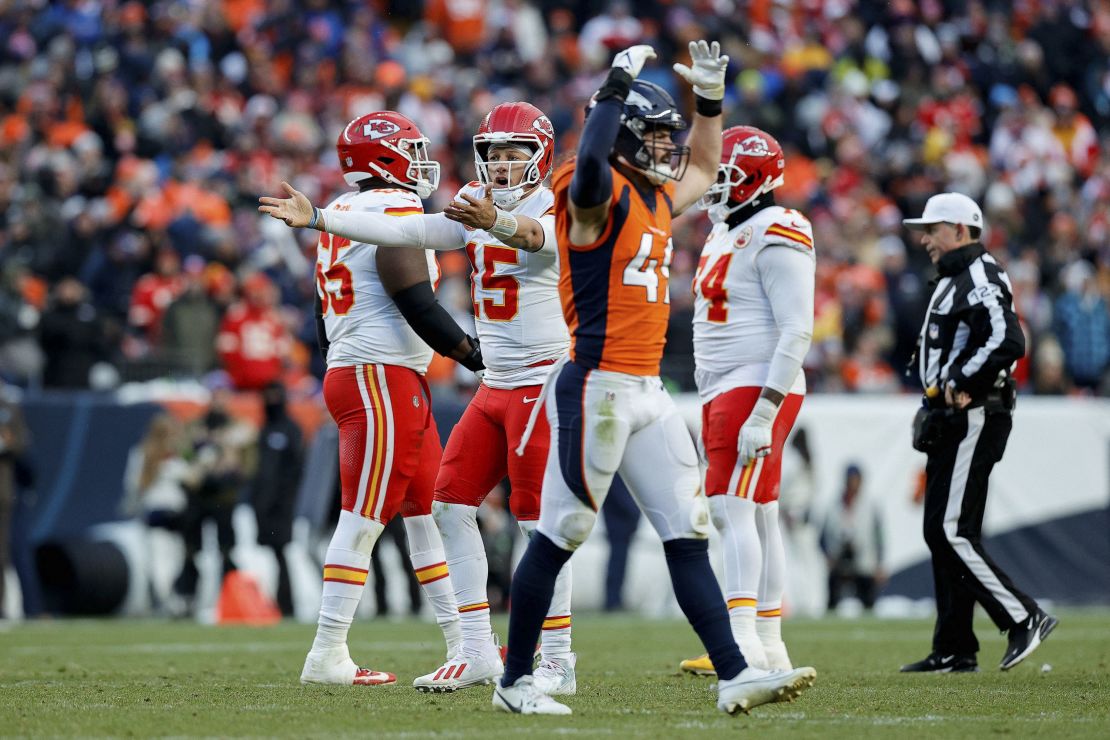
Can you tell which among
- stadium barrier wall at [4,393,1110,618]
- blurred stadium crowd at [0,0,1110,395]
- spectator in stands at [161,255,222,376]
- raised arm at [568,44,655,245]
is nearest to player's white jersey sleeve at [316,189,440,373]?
raised arm at [568,44,655,245]

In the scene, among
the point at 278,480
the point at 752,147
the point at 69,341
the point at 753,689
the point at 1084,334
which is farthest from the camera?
the point at 1084,334

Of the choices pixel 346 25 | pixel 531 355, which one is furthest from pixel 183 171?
pixel 531 355

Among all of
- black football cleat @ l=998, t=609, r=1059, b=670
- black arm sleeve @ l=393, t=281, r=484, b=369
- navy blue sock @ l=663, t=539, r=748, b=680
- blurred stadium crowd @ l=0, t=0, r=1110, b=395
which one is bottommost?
black football cleat @ l=998, t=609, r=1059, b=670

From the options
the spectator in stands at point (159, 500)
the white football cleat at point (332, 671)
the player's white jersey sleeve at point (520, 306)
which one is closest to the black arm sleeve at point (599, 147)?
the player's white jersey sleeve at point (520, 306)

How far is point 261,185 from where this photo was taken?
1867cm

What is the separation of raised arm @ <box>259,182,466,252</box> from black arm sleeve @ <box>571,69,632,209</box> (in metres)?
0.96

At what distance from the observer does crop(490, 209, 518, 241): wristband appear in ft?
20.8

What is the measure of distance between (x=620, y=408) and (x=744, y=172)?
2.14 m

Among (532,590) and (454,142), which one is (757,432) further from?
(454,142)

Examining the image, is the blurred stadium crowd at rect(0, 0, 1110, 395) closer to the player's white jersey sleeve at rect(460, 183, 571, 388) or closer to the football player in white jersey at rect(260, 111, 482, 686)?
the football player in white jersey at rect(260, 111, 482, 686)

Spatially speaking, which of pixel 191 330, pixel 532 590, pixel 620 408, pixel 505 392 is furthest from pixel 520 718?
pixel 191 330

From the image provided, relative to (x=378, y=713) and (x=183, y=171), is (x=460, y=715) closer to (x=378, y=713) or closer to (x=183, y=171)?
(x=378, y=713)

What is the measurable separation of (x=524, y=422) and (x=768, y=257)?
50.8 inches

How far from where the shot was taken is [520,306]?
729 cm
